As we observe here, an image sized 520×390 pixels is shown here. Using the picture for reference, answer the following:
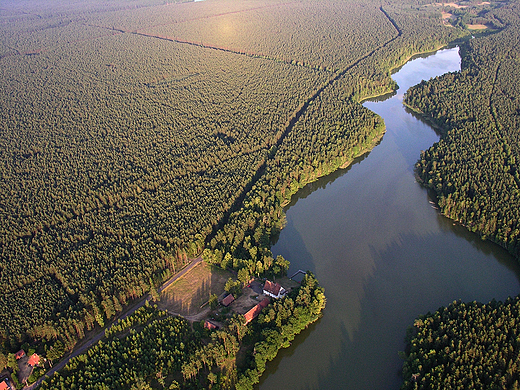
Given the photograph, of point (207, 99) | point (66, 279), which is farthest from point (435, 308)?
point (207, 99)

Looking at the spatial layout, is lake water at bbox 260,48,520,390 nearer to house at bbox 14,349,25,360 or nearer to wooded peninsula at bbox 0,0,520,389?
wooded peninsula at bbox 0,0,520,389

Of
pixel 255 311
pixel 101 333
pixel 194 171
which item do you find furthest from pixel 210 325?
pixel 194 171

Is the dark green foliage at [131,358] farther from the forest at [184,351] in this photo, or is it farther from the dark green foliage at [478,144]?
the dark green foliage at [478,144]

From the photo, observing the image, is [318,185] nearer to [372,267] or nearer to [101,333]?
[372,267]

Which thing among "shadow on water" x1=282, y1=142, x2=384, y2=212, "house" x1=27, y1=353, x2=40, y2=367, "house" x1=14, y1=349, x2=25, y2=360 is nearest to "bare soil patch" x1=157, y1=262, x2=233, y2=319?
"house" x1=27, y1=353, x2=40, y2=367

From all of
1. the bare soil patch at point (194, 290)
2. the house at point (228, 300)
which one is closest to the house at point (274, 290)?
the house at point (228, 300)
